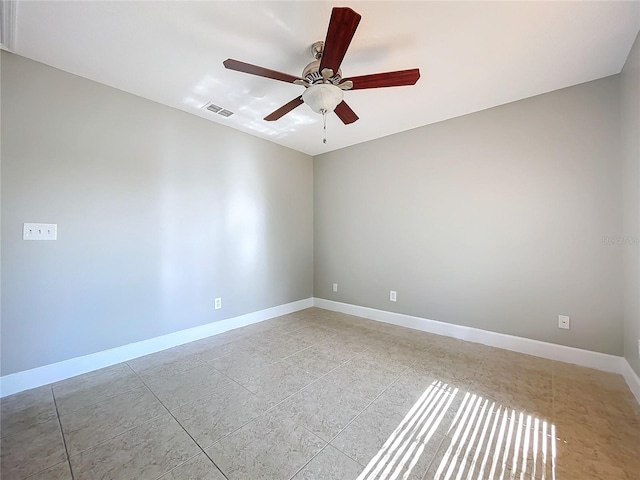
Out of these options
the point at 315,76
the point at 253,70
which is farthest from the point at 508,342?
the point at 253,70

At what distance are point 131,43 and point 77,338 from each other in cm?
234

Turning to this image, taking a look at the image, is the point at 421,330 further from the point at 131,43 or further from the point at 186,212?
the point at 131,43

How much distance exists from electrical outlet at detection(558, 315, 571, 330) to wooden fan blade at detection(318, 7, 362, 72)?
284 centimetres

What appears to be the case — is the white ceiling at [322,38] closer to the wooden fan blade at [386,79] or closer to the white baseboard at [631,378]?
the wooden fan blade at [386,79]

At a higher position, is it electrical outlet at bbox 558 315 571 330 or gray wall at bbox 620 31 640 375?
Answer: gray wall at bbox 620 31 640 375

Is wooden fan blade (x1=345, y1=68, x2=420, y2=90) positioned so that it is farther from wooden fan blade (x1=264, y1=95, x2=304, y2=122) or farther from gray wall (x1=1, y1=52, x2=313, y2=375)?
gray wall (x1=1, y1=52, x2=313, y2=375)

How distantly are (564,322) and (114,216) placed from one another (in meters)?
4.20

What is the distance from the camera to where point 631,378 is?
188cm

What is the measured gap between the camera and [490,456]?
130cm

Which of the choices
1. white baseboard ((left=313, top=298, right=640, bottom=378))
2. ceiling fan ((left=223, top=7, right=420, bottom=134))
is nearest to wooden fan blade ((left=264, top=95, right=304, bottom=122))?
ceiling fan ((left=223, top=7, right=420, bottom=134))

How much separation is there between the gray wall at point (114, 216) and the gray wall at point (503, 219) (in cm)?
171

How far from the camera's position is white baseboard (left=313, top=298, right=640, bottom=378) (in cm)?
214

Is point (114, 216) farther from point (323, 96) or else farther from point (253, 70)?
point (323, 96)

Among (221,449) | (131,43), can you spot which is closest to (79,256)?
(131,43)
